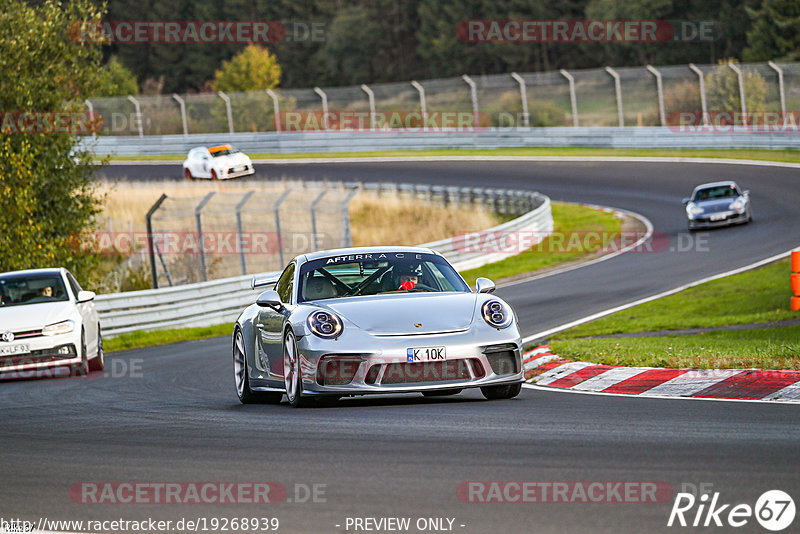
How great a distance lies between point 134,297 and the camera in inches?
900

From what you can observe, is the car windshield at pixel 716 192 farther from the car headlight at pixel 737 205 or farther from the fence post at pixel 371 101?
the fence post at pixel 371 101

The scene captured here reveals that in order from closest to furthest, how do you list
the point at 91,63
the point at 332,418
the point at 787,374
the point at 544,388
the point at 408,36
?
the point at 332,418 < the point at 787,374 < the point at 544,388 < the point at 91,63 < the point at 408,36

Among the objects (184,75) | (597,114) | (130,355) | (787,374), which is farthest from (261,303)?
(184,75)

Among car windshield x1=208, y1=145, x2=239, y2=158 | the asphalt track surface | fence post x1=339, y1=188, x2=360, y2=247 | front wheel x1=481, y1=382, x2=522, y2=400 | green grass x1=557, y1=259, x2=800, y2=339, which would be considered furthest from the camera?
car windshield x1=208, y1=145, x2=239, y2=158

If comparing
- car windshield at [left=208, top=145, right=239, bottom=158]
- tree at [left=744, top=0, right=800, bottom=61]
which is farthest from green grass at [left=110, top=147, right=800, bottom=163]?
tree at [left=744, top=0, right=800, bottom=61]

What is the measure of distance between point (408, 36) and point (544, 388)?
315ft

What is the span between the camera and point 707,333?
15.1 m

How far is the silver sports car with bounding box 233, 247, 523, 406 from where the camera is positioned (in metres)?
8.94

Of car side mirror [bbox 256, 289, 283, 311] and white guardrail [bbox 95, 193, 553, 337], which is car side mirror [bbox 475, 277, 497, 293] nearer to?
car side mirror [bbox 256, 289, 283, 311]

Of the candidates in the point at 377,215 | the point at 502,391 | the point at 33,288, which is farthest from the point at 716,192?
the point at 502,391

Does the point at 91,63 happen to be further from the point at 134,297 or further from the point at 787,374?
the point at 787,374

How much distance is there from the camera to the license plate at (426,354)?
890cm

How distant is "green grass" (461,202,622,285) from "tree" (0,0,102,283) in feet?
29.0

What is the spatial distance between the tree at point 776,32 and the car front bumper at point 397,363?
67992 millimetres
